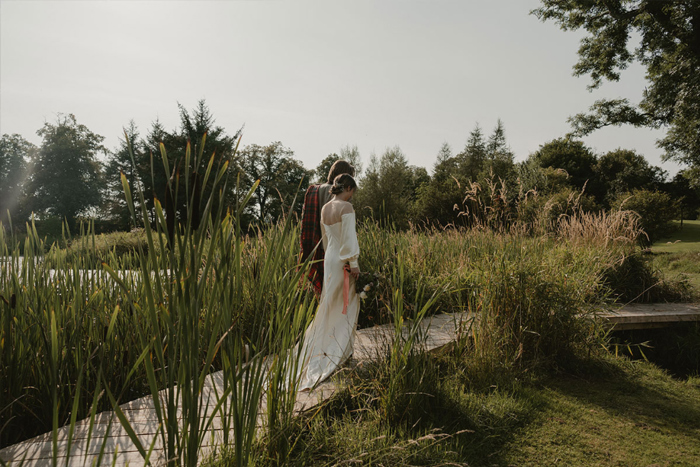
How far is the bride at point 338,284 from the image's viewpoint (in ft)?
11.6

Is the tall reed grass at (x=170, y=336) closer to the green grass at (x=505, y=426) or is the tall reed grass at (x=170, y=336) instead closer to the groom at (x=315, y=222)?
the green grass at (x=505, y=426)

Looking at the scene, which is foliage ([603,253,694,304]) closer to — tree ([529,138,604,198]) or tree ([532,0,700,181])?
tree ([532,0,700,181])

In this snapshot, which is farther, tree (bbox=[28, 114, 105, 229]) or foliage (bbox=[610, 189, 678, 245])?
tree (bbox=[28, 114, 105, 229])

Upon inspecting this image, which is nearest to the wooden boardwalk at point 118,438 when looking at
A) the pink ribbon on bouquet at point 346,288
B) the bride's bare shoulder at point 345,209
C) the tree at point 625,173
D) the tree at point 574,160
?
the pink ribbon on bouquet at point 346,288

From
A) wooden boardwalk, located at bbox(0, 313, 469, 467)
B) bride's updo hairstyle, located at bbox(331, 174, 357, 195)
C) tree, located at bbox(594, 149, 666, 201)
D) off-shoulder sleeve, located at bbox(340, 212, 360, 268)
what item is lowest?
wooden boardwalk, located at bbox(0, 313, 469, 467)

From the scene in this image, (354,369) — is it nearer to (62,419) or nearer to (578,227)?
(62,419)

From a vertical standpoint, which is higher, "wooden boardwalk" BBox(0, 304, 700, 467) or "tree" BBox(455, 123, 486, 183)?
"tree" BBox(455, 123, 486, 183)

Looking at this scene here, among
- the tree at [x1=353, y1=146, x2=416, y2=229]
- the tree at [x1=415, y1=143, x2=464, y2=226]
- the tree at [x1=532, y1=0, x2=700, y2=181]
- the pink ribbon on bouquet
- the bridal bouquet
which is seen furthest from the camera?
the tree at [x1=353, y1=146, x2=416, y2=229]

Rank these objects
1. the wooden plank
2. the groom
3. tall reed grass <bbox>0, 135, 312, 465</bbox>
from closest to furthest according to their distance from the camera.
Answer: tall reed grass <bbox>0, 135, 312, 465</bbox>, the groom, the wooden plank

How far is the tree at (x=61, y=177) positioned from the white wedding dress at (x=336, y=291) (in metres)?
44.6

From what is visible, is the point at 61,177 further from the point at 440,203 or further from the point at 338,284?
the point at 338,284

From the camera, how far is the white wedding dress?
3.54 m

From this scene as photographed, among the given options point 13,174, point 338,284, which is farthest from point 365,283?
point 13,174

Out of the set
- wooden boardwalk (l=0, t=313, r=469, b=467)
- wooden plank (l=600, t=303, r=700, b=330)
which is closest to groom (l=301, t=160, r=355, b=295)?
wooden boardwalk (l=0, t=313, r=469, b=467)
